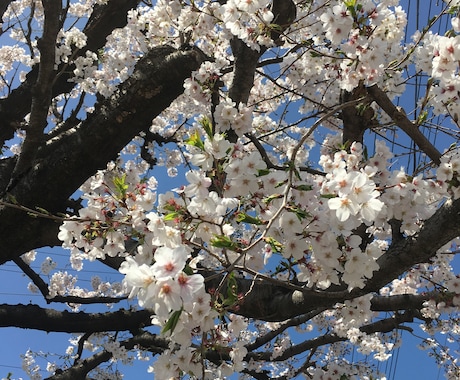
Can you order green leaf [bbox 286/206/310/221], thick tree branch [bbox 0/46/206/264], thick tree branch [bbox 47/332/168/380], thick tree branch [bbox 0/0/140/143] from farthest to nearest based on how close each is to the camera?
thick tree branch [bbox 0/0/140/143] < thick tree branch [bbox 47/332/168/380] < thick tree branch [bbox 0/46/206/264] < green leaf [bbox 286/206/310/221]

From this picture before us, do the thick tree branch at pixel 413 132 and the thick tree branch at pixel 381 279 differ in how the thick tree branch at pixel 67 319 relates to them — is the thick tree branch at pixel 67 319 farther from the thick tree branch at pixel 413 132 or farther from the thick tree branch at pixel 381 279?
the thick tree branch at pixel 413 132

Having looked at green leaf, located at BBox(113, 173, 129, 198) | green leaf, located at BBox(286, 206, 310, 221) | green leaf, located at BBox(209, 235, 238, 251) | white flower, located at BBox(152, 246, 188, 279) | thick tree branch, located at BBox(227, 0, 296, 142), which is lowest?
white flower, located at BBox(152, 246, 188, 279)

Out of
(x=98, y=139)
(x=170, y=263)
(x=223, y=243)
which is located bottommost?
(x=170, y=263)

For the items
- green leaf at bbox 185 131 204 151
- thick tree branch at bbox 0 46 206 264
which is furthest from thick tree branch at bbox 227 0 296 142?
green leaf at bbox 185 131 204 151

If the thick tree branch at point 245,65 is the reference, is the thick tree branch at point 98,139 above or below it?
below

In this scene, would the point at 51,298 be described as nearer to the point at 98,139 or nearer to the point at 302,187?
the point at 98,139

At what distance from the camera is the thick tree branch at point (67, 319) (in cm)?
395

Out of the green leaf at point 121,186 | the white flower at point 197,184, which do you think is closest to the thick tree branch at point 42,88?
the green leaf at point 121,186

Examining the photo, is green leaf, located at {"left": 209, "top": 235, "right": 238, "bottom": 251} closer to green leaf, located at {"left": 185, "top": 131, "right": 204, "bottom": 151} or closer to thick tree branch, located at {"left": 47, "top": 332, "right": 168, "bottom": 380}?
green leaf, located at {"left": 185, "top": 131, "right": 204, "bottom": 151}

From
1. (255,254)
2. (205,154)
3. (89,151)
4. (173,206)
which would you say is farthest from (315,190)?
(89,151)

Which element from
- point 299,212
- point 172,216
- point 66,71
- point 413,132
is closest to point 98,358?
point 66,71

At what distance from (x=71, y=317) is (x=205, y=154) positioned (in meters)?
3.24

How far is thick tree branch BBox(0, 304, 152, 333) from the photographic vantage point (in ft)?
13.0

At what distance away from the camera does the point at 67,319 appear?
13.4 feet
